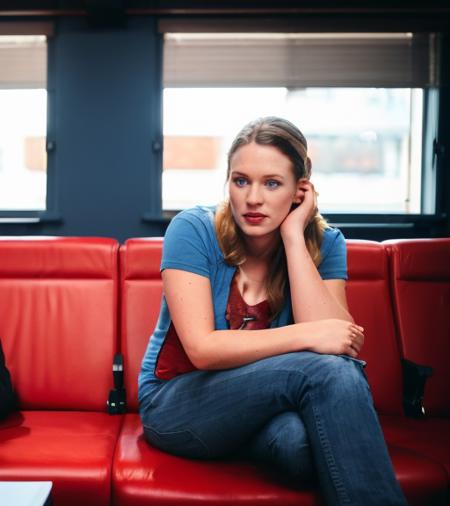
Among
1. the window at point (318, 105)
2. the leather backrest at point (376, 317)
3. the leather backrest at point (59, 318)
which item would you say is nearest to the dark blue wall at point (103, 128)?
the window at point (318, 105)

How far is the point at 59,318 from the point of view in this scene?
2.06 meters

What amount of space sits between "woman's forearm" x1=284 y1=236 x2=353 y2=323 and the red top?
3.7 inches

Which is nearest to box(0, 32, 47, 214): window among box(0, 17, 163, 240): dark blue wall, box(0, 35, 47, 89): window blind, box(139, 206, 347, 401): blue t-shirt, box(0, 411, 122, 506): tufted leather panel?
box(0, 35, 47, 89): window blind

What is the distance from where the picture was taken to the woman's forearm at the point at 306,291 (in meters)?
1.56

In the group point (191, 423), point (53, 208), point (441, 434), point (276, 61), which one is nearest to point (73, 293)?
point (191, 423)

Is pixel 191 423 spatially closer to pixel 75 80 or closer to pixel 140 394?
pixel 140 394

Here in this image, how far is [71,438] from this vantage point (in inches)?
65.9

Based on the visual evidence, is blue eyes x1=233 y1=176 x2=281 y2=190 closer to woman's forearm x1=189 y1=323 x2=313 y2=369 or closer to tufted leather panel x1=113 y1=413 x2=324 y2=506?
woman's forearm x1=189 y1=323 x2=313 y2=369

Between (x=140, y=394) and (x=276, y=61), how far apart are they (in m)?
2.00

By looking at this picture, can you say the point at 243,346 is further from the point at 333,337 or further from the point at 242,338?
the point at 333,337

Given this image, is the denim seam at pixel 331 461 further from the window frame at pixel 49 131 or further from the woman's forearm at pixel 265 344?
the window frame at pixel 49 131

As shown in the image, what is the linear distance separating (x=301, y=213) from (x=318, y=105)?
1.59 m

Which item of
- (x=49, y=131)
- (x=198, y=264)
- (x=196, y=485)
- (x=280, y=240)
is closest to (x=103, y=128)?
(x=49, y=131)

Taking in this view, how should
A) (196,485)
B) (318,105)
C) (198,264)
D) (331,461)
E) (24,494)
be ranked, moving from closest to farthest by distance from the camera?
(24,494) < (331,461) < (196,485) < (198,264) < (318,105)
